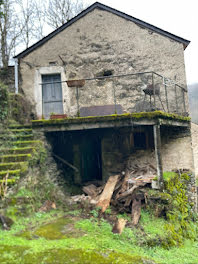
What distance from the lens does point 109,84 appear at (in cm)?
962

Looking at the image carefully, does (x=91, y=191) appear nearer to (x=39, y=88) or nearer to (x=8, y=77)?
(x=39, y=88)

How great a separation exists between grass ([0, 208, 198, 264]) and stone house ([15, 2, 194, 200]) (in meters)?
3.56

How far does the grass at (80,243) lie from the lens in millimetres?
3562

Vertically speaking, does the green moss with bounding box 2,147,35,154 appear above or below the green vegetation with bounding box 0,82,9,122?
below

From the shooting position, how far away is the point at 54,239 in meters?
4.25

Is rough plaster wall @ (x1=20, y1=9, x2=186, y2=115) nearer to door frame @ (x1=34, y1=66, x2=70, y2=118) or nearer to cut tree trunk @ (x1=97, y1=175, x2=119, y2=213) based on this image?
door frame @ (x1=34, y1=66, x2=70, y2=118)

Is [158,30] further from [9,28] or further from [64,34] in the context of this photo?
[9,28]

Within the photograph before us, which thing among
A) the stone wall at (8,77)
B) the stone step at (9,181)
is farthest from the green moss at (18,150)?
the stone wall at (8,77)

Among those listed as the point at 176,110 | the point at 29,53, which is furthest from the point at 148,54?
the point at 29,53

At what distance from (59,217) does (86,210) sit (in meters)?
0.74

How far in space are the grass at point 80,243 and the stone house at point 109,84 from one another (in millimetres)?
3560

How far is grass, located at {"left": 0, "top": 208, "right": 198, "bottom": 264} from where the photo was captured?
3562mm

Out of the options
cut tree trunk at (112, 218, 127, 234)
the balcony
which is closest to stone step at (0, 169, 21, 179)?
cut tree trunk at (112, 218, 127, 234)

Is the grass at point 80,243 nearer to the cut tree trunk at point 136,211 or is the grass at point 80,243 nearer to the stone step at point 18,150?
the cut tree trunk at point 136,211
